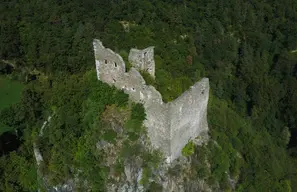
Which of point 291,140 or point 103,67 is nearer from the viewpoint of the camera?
point 103,67

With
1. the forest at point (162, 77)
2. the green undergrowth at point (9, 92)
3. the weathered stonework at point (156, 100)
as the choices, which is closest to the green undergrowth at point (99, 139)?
the forest at point (162, 77)

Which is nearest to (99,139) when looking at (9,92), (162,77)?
→ (162,77)

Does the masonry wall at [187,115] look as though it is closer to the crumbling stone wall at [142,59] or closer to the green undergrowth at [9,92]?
the crumbling stone wall at [142,59]

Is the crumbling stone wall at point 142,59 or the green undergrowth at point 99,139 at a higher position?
the crumbling stone wall at point 142,59

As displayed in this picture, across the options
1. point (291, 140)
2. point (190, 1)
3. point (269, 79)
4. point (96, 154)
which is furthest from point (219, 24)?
point (96, 154)

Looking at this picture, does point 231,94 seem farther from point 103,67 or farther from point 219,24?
point 103,67

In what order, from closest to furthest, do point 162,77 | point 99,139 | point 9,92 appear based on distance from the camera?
point 99,139 → point 162,77 → point 9,92

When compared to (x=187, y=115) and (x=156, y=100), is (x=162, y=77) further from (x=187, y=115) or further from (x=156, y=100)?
(x=156, y=100)
